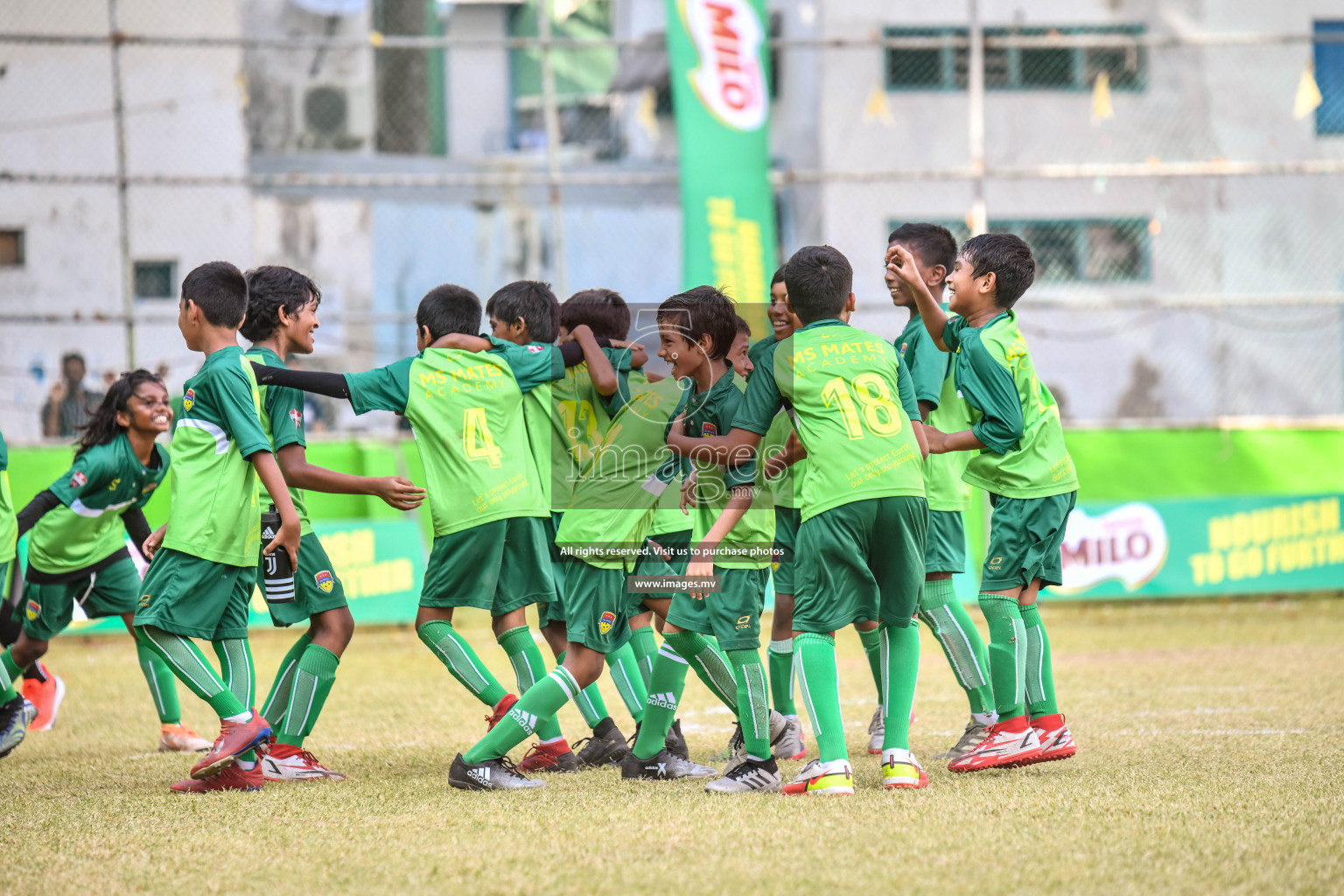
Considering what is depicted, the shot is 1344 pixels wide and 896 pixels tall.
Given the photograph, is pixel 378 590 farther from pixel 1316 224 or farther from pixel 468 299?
pixel 1316 224

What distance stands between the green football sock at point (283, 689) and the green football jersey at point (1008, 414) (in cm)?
269

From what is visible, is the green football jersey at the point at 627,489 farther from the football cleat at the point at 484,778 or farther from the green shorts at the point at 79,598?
the green shorts at the point at 79,598

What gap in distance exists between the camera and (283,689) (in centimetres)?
507

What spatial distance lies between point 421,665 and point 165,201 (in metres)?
8.27

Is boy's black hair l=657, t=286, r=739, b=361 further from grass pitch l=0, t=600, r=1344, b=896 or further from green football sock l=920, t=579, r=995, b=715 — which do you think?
grass pitch l=0, t=600, r=1344, b=896

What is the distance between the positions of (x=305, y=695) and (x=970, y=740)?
258cm

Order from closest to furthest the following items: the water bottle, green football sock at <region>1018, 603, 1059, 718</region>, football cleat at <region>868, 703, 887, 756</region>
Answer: green football sock at <region>1018, 603, 1059, 718</region> < the water bottle < football cleat at <region>868, 703, 887, 756</region>

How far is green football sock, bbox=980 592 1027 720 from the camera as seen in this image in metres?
4.68

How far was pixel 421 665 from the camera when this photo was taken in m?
8.77

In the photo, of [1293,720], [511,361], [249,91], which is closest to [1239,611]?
[1293,720]

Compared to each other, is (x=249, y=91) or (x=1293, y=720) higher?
(x=249, y=91)

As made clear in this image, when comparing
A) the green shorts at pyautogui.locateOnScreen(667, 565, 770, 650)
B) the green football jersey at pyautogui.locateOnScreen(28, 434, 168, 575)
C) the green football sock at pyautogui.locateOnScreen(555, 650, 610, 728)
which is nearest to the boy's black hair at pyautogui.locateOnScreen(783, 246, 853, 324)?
the green shorts at pyautogui.locateOnScreen(667, 565, 770, 650)

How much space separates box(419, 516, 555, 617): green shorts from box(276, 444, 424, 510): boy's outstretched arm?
242 millimetres

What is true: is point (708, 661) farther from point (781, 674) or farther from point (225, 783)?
point (225, 783)
